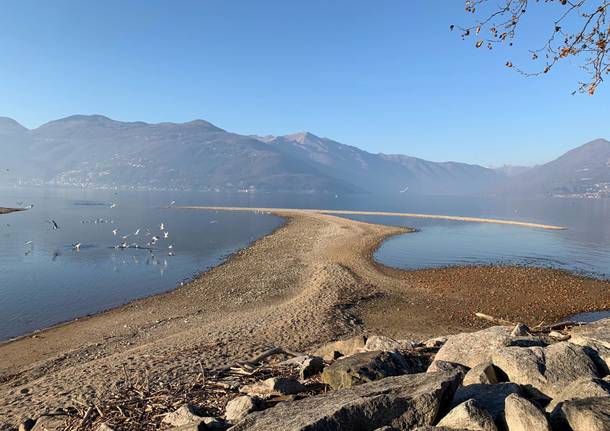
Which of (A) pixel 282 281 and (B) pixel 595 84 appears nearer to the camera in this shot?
(B) pixel 595 84

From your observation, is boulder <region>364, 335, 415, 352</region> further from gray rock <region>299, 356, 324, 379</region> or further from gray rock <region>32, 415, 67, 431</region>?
gray rock <region>32, 415, 67, 431</region>

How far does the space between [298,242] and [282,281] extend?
23237 mm

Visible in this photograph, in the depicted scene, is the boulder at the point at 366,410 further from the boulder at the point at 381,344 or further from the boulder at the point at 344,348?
the boulder at the point at 344,348

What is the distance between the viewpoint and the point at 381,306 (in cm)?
2544

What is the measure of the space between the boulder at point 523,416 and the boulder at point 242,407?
3.73 m

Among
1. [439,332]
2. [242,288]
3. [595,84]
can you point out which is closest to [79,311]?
[242,288]

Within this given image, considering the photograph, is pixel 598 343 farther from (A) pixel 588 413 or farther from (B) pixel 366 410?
(B) pixel 366 410

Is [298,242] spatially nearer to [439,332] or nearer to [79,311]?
[79,311]

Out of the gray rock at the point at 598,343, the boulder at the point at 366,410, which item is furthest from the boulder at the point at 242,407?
the gray rock at the point at 598,343

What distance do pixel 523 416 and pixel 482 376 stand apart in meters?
1.96

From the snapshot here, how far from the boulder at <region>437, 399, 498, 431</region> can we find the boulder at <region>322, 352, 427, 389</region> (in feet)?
6.26

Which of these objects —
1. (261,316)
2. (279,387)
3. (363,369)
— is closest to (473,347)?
(363,369)

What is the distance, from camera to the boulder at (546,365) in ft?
21.8

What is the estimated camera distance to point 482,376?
22.5 ft
